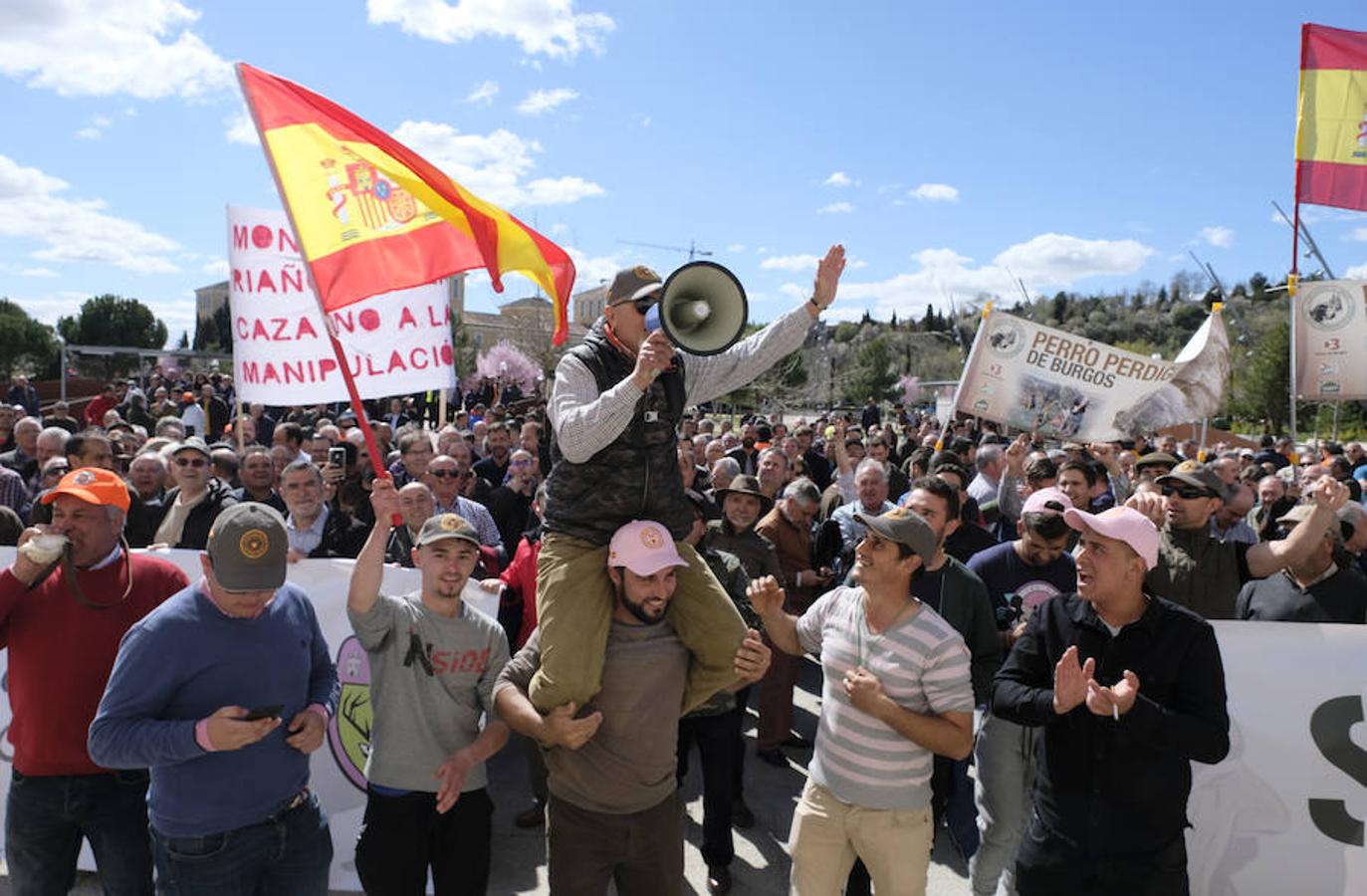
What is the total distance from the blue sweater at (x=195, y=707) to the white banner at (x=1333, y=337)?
10613 mm

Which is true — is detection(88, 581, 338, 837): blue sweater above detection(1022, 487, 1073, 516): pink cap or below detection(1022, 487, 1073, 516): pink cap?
below

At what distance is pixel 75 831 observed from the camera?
3.36 meters

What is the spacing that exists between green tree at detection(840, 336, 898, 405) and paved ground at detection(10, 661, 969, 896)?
59.5 m

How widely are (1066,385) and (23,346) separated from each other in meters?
61.9

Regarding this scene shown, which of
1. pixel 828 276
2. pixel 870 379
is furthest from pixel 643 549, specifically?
pixel 870 379

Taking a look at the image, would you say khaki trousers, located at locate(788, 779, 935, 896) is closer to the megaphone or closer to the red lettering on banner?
the megaphone

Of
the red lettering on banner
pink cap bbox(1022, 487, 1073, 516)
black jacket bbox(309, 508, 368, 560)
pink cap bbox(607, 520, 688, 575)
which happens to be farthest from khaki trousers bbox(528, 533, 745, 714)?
the red lettering on banner

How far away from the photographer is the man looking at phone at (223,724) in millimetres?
2750

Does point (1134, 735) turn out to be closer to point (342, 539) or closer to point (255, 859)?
point (255, 859)

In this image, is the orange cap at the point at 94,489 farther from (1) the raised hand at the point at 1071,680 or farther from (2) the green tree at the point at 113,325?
(2) the green tree at the point at 113,325

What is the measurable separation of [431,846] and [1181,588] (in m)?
3.69

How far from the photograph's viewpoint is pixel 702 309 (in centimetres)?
279

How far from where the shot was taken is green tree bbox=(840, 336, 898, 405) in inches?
2638

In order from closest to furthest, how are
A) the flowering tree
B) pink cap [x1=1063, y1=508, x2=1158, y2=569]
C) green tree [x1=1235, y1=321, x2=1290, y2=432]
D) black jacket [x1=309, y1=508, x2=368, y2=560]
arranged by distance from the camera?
pink cap [x1=1063, y1=508, x2=1158, y2=569] < black jacket [x1=309, y1=508, x2=368, y2=560] < green tree [x1=1235, y1=321, x2=1290, y2=432] < the flowering tree
